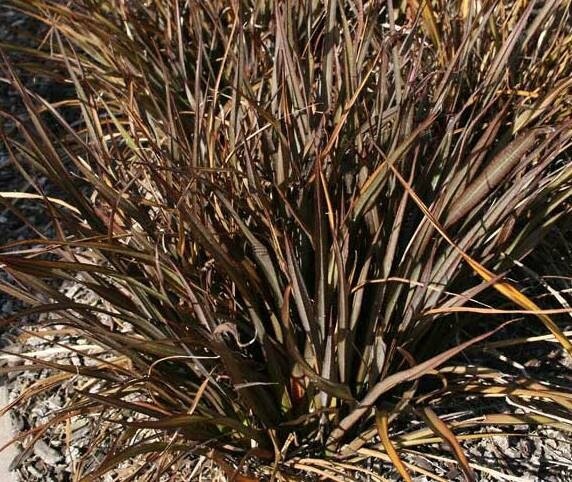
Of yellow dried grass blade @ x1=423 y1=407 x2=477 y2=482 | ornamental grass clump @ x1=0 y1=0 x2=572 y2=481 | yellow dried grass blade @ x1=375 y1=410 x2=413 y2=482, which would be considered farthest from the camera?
ornamental grass clump @ x1=0 y1=0 x2=572 y2=481

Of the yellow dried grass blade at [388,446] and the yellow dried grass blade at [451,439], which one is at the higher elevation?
the yellow dried grass blade at [451,439]

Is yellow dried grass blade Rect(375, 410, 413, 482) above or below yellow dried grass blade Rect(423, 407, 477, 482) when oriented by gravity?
below

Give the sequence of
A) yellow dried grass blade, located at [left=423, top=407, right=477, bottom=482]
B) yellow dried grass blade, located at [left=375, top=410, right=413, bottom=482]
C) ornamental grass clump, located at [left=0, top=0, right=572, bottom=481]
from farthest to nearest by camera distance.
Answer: ornamental grass clump, located at [left=0, top=0, right=572, bottom=481] < yellow dried grass blade, located at [left=375, top=410, right=413, bottom=482] < yellow dried grass blade, located at [left=423, top=407, right=477, bottom=482]

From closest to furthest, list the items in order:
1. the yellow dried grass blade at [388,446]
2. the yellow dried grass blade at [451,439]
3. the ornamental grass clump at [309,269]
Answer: the yellow dried grass blade at [451,439] → the yellow dried grass blade at [388,446] → the ornamental grass clump at [309,269]

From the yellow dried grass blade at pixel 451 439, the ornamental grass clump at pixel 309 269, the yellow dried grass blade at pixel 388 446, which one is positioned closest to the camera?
the yellow dried grass blade at pixel 451 439

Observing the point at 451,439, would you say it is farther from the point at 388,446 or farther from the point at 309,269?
the point at 309,269

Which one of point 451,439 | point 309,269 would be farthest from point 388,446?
point 309,269

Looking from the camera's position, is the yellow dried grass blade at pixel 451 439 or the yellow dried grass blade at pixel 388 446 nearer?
the yellow dried grass blade at pixel 451 439

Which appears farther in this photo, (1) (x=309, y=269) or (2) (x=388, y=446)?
(1) (x=309, y=269)

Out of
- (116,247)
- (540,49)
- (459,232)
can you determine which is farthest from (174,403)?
(540,49)
